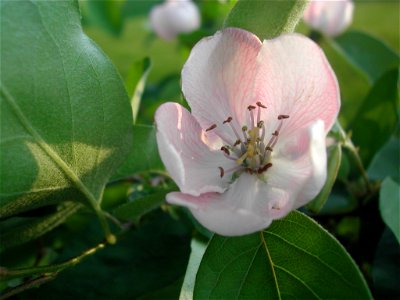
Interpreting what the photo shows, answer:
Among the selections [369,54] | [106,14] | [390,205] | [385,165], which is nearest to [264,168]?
[390,205]

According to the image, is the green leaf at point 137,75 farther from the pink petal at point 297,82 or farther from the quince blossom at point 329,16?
the quince blossom at point 329,16

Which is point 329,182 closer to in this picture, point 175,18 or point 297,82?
point 297,82

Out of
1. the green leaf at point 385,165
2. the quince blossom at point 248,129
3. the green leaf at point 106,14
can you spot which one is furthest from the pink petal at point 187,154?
the green leaf at point 106,14

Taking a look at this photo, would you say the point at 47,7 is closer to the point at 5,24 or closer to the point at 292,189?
the point at 5,24

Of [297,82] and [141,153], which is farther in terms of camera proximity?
[141,153]

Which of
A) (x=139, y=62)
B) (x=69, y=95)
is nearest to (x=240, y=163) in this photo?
(x=69, y=95)

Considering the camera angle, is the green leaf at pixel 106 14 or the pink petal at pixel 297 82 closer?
the pink petal at pixel 297 82

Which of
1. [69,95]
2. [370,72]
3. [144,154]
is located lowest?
[370,72]
